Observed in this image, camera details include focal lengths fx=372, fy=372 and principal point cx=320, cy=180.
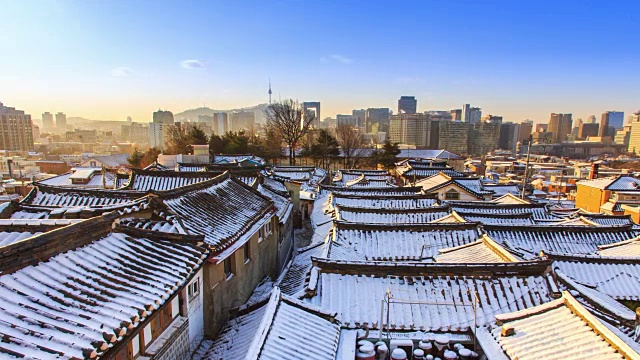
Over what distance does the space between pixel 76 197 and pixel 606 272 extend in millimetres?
17329

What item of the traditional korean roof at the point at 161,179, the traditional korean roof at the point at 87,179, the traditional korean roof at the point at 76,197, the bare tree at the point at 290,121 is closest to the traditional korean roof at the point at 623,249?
the traditional korean roof at the point at 161,179

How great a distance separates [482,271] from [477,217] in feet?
33.9

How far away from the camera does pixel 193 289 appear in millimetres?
8055

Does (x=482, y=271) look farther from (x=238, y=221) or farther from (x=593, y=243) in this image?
(x=593, y=243)

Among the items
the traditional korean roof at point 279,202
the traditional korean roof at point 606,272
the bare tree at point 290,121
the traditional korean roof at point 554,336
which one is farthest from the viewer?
the bare tree at point 290,121

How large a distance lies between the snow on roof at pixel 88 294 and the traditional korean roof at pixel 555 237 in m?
12.8

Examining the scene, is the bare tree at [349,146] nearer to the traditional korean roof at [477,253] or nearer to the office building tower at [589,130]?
the traditional korean roof at [477,253]

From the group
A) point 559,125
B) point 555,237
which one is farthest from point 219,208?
point 559,125

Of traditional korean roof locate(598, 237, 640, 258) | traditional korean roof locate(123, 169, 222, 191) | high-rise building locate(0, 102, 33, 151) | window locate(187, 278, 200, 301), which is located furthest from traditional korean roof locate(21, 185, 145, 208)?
high-rise building locate(0, 102, 33, 151)

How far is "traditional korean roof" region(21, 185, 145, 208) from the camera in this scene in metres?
11.8

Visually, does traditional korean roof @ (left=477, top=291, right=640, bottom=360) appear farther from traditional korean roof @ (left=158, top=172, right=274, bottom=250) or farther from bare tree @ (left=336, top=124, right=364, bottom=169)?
bare tree @ (left=336, top=124, right=364, bottom=169)

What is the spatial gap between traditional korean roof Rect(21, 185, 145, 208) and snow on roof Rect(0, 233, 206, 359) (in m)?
5.44

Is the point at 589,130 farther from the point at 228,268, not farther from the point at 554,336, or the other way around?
the point at 228,268

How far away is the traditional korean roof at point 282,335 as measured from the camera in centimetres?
657
